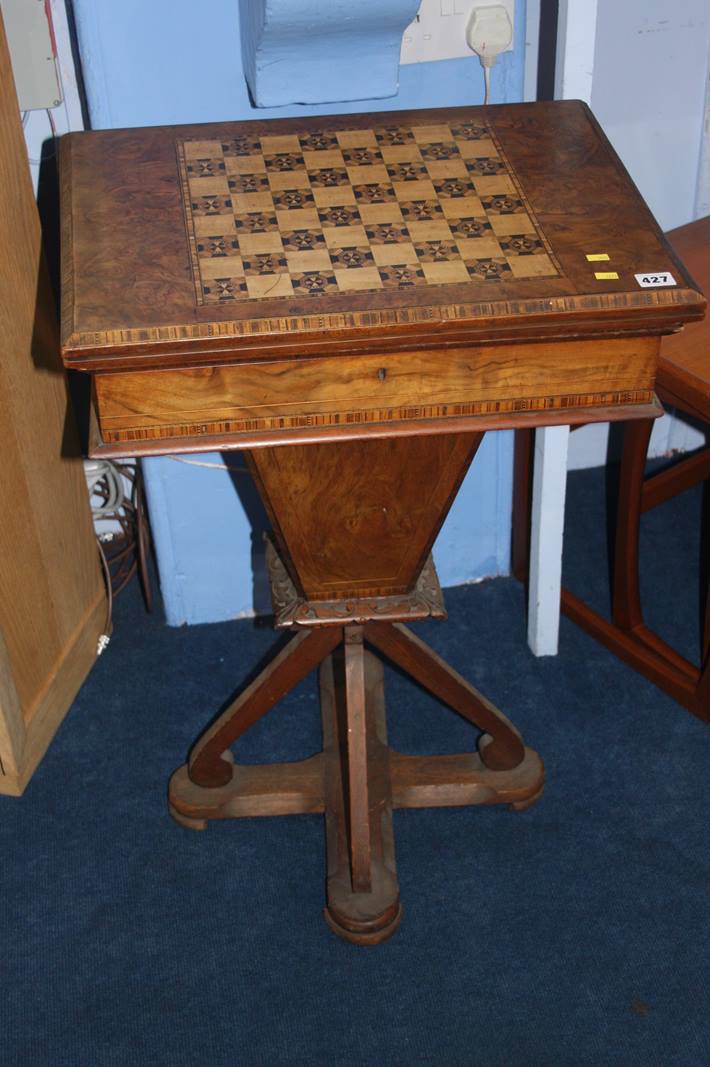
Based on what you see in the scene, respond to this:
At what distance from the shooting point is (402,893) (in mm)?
2514

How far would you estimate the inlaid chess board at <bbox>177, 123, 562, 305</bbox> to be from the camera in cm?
178

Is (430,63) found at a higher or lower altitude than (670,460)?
higher

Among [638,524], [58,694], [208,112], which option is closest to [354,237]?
[208,112]

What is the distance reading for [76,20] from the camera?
2.30 m

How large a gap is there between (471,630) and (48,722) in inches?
38.6

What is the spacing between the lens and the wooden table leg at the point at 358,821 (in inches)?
91.4

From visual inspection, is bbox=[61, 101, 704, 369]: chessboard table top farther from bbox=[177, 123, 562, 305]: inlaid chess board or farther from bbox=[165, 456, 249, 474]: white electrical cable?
bbox=[165, 456, 249, 474]: white electrical cable

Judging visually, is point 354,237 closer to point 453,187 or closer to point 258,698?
point 453,187

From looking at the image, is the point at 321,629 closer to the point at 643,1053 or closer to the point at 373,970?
the point at 373,970

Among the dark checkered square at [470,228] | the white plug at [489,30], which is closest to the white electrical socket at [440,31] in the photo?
the white plug at [489,30]

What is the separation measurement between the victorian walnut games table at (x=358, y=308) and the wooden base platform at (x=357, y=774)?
0.03 meters

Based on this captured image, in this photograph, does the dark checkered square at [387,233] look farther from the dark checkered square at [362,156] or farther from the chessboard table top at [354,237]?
the dark checkered square at [362,156]

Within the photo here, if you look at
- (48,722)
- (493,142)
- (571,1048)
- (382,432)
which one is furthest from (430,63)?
(571,1048)

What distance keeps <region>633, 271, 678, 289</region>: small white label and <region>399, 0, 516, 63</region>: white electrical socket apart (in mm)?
891
